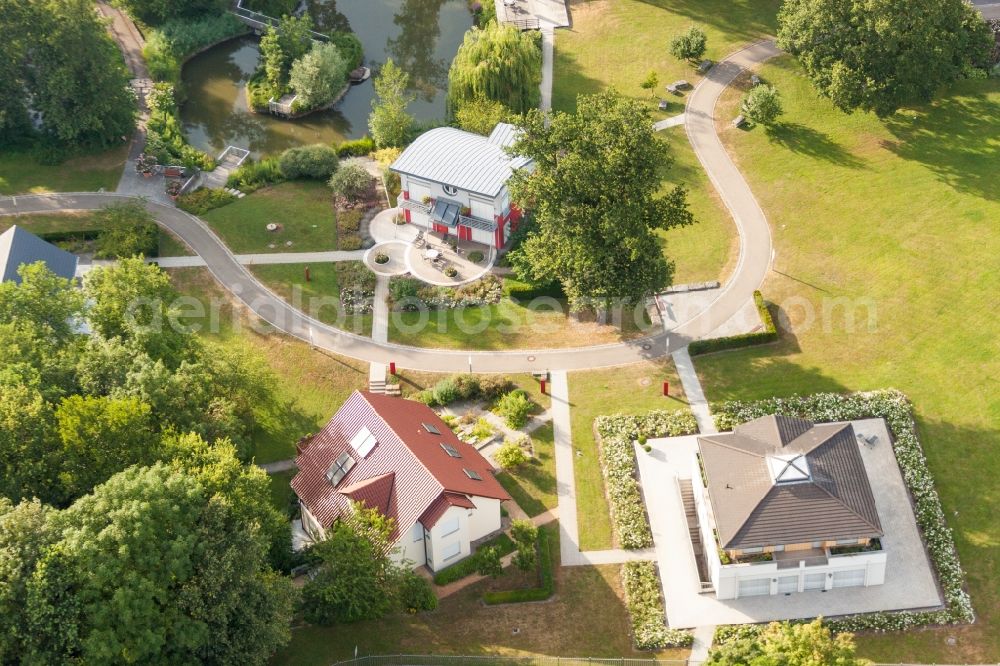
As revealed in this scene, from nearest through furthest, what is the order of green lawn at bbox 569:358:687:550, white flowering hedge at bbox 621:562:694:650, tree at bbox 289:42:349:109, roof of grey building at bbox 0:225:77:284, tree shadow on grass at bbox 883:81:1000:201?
white flowering hedge at bbox 621:562:694:650 < green lawn at bbox 569:358:687:550 < roof of grey building at bbox 0:225:77:284 < tree shadow on grass at bbox 883:81:1000:201 < tree at bbox 289:42:349:109

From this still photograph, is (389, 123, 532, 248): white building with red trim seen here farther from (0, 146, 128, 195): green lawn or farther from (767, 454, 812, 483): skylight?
(767, 454, 812, 483): skylight

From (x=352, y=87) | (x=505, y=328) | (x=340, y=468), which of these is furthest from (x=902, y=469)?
(x=352, y=87)

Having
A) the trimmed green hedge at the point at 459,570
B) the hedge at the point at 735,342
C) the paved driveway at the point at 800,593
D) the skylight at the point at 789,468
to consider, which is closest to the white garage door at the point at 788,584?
the paved driveway at the point at 800,593

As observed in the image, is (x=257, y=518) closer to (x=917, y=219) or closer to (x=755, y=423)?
(x=755, y=423)

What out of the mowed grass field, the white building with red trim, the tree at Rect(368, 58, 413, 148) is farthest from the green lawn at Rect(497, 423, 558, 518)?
the tree at Rect(368, 58, 413, 148)

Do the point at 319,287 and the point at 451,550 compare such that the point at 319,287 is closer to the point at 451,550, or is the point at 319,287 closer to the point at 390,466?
the point at 390,466

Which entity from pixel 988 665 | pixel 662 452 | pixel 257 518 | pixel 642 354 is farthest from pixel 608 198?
pixel 988 665
